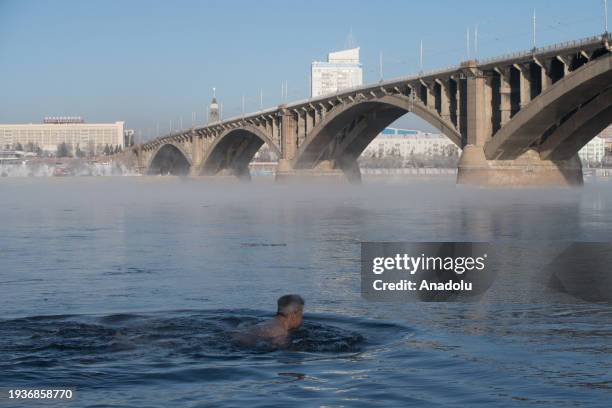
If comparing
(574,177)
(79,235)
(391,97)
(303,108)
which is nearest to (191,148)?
(303,108)

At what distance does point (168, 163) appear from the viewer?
188 m

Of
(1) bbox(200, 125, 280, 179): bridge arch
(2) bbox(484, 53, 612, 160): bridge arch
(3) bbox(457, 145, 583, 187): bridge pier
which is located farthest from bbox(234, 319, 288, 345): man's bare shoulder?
(1) bbox(200, 125, 280, 179): bridge arch

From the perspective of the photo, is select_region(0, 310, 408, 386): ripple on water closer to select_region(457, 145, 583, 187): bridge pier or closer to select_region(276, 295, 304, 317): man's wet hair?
select_region(276, 295, 304, 317): man's wet hair

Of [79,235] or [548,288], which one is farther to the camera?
[79,235]

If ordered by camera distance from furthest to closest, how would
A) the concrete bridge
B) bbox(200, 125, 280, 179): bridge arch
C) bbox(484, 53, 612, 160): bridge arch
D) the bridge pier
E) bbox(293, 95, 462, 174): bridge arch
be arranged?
bbox(200, 125, 280, 179): bridge arch < bbox(293, 95, 462, 174): bridge arch < the bridge pier < the concrete bridge < bbox(484, 53, 612, 160): bridge arch

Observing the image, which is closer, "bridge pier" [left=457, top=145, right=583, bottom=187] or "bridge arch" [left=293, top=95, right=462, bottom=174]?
"bridge pier" [left=457, top=145, right=583, bottom=187]

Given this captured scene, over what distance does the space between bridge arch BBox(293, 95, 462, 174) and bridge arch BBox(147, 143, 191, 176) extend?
257ft

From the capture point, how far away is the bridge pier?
A: 65.8m

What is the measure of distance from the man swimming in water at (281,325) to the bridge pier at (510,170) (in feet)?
180

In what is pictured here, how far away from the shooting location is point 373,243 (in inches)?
1070

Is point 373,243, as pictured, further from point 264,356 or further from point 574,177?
point 574,177

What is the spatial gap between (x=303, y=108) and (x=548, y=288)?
8142cm

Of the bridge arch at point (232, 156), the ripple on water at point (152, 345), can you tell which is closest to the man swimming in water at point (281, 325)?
the ripple on water at point (152, 345)

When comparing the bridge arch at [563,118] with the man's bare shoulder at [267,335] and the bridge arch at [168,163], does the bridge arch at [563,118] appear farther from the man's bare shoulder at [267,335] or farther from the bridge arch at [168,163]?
the bridge arch at [168,163]
